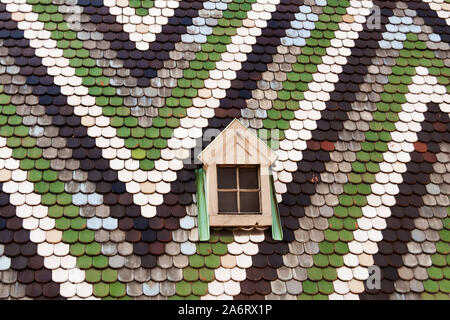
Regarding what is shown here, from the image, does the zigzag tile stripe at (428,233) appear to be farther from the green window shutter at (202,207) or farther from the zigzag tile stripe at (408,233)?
the green window shutter at (202,207)

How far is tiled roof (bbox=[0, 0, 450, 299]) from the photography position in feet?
23.8

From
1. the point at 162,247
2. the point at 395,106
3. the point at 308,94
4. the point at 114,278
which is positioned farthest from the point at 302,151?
the point at 114,278

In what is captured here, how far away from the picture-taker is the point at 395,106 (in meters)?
8.89

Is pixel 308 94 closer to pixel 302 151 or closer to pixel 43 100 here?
pixel 302 151

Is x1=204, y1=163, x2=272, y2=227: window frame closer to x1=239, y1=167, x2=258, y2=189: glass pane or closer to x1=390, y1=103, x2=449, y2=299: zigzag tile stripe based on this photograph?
x1=239, y1=167, x2=258, y2=189: glass pane

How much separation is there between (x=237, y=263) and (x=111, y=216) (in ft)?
4.81

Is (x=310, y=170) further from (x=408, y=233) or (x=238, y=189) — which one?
(x=408, y=233)

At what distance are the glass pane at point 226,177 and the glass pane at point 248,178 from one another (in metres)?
0.08

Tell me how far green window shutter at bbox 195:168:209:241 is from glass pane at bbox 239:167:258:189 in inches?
17.0

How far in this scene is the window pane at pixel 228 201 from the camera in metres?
7.70

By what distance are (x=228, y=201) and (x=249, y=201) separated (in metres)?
0.24

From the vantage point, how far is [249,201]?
25.4 ft

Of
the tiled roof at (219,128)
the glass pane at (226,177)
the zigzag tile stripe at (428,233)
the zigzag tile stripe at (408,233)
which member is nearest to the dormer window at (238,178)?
the glass pane at (226,177)

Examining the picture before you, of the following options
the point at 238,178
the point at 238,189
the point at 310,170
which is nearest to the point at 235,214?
the point at 238,189
